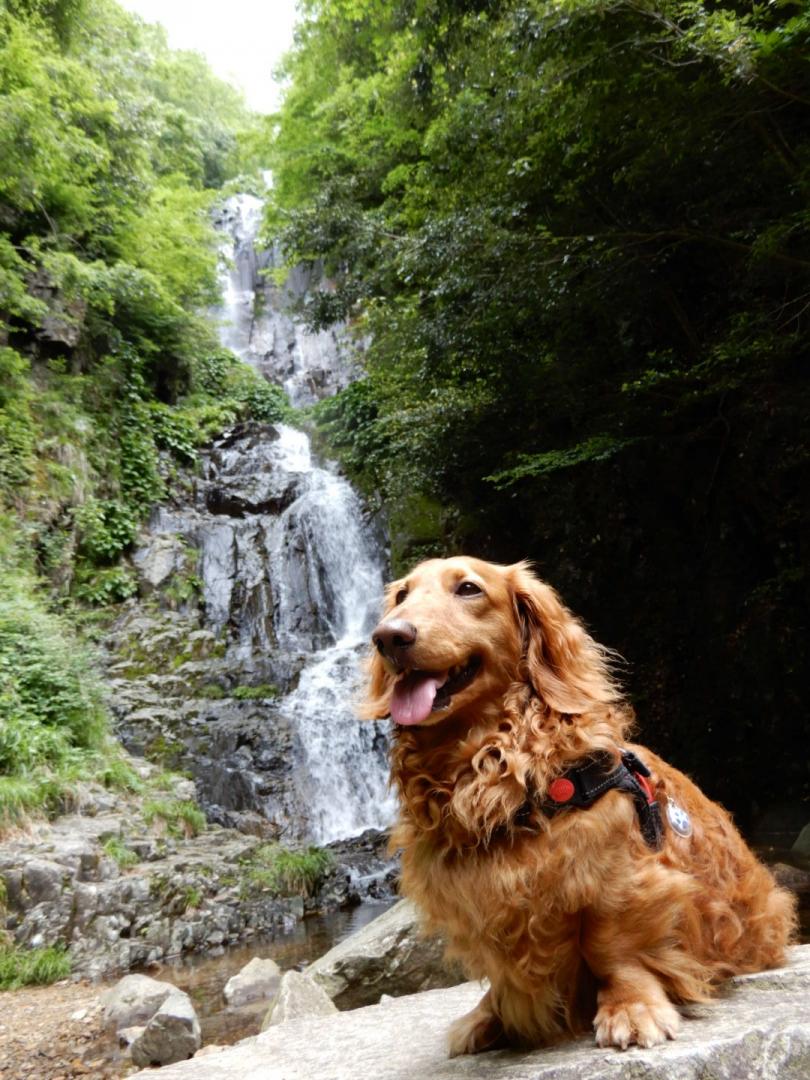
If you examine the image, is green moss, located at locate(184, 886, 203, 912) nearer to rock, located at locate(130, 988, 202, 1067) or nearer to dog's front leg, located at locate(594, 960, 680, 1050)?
rock, located at locate(130, 988, 202, 1067)

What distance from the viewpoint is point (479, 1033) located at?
2.09 metres

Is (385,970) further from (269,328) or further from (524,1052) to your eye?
(269,328)

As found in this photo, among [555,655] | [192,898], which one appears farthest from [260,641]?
[555,655]

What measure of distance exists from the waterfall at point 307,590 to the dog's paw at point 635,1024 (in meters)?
7.70

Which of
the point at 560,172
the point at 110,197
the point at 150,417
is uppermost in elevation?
the point at 110,197

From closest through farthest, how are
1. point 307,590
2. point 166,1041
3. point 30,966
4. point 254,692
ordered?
point 166,1041 → point 30,966 → point 254,692 → point 307,590

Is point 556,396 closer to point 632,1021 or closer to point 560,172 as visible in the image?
point 560,172

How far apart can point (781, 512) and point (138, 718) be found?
931 cm

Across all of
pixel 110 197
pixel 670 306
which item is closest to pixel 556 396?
pixel 670 306

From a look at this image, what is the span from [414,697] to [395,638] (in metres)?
0.17

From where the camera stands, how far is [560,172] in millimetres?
7820

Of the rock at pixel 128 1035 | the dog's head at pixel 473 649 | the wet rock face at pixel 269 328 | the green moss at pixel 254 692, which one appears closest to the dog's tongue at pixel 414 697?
the dog's head at pixel 473 649

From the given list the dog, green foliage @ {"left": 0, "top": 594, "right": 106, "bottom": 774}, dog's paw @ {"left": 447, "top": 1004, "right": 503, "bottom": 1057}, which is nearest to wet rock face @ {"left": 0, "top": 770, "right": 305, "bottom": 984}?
green foliage @ {"left": 0, "top": 594, "right": 106, "bottom": 774}

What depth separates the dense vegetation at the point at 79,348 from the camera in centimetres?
948
